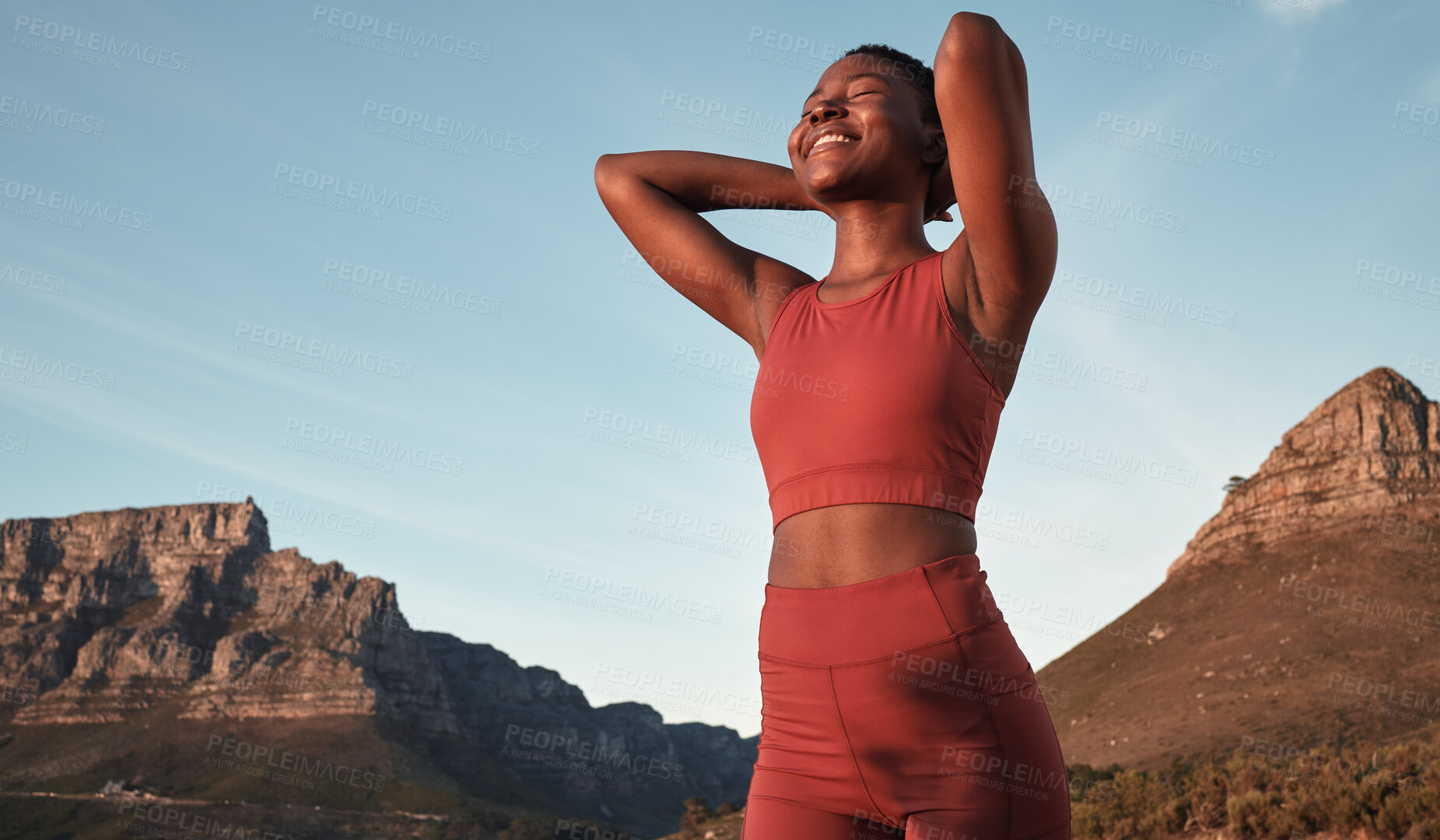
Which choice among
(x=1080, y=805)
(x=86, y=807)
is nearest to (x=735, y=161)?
(x=1080, y=805)

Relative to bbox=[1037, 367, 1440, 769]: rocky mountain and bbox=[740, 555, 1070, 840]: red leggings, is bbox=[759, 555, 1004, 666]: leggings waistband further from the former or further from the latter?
bbox=[1037, 367, 1440, 769]: rocky mountain

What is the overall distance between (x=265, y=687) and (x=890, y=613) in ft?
372

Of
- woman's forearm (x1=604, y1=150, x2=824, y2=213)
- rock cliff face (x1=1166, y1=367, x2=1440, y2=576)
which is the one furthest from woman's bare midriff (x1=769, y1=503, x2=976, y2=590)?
rock cliff face (x1=1166, y1=367, x2=1440, y2=576)

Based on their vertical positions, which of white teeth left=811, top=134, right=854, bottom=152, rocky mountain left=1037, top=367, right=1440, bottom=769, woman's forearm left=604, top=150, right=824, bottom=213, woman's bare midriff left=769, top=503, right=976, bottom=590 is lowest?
woman's bare midriff left=769, top=503, right=976, bottom=590

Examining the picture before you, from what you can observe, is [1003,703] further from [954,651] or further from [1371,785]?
[1371,785]

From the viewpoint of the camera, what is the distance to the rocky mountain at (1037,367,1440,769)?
36375 millimetres

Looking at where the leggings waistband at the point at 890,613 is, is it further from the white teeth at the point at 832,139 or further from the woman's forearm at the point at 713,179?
the woman's forearm at the point at 713,179

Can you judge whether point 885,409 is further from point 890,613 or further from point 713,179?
point 713,179

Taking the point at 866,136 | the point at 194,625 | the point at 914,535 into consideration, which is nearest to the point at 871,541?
the point at 914,535

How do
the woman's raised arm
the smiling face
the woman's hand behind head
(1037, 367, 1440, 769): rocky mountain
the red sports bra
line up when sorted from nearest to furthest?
the red sports bra < the smiling face < the woman's hand behind head < the woman's raised arm < (1037, 367, 1440, 769): rocky mountain

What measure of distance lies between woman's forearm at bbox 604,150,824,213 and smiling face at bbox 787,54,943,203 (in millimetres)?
388

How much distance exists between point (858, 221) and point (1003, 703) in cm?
111

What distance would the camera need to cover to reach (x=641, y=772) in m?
138

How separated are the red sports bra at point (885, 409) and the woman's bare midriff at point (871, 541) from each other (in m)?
0.02
